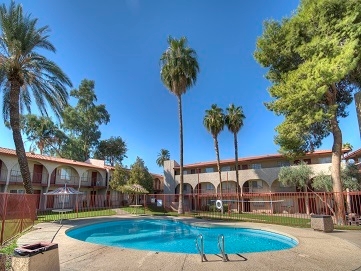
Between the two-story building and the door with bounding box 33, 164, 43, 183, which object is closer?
the two-story building

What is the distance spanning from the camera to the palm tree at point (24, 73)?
18109mm

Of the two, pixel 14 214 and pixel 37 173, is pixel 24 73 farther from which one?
pixel 37 173

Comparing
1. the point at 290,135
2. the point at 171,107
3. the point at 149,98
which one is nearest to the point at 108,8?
the point at 290,135

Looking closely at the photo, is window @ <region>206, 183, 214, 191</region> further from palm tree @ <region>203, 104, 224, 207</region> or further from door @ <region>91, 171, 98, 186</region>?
door @ <region>91, 171, 98, 186</region>

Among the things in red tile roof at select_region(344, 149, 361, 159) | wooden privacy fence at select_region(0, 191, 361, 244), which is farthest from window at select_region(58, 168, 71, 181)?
red tile roof at select_region(344, 149, 361, 159)

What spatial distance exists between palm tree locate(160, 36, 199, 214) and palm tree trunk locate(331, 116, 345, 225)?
15.8m

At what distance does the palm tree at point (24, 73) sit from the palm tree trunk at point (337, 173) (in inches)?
842

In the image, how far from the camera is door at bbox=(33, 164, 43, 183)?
3219 centimetres

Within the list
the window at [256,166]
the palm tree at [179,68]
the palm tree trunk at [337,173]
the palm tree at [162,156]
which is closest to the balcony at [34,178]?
the palm tree at [179,68]

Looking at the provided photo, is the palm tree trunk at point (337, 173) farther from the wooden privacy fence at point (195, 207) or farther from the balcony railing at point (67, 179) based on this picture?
the balcony railing at point (67, 179)

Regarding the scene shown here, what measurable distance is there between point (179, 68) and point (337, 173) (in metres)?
19.5

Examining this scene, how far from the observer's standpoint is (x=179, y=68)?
98.4ft

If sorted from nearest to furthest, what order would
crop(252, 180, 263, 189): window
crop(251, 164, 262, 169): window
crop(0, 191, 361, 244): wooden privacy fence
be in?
crop(0, 191, 361, 244): wooden privacy fence < crop(252, 180, 263, 189): window < crop(251, 164, 262, 169): window

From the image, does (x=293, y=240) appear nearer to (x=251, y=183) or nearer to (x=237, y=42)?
(x=237, y=42)
